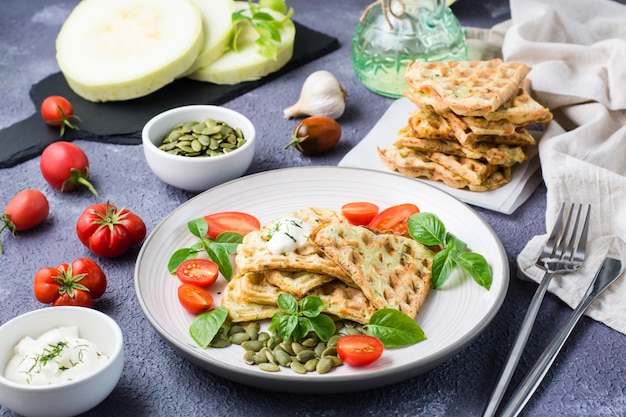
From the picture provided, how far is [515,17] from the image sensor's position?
4.39 meters

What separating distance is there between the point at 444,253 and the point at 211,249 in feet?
2.83

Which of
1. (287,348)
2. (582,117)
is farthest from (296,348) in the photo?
(582,117)

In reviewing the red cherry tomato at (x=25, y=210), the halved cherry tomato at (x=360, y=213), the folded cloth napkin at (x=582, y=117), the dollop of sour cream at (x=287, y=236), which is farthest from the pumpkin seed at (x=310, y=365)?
the red cherry tomato at (x=25, y=210)

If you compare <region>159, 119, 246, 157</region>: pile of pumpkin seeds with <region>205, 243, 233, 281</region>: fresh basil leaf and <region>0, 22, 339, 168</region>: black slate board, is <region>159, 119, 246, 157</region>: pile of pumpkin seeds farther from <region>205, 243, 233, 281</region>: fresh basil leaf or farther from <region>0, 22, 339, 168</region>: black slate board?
<region>205, 243, 233, 281</region>: fresh basil leaf

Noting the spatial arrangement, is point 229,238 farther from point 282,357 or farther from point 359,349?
point 359,349

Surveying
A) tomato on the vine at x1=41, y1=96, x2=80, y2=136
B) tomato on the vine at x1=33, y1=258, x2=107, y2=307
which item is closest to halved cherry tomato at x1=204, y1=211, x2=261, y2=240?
tomato on the vine at x1=33, y1=258, x2=107, y2=307

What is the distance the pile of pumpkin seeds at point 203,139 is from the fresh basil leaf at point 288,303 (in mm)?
1180

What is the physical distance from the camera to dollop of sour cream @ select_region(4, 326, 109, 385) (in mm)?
2246

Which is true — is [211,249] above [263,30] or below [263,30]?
above

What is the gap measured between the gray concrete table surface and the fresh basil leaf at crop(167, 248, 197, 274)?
0.22 metres

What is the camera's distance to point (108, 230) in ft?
10.1

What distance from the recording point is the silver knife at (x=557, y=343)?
2367 millimetres

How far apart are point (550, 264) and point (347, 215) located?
82cm

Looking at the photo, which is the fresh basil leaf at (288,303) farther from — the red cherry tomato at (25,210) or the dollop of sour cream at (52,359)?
the red cherry tomato at (25,210)
